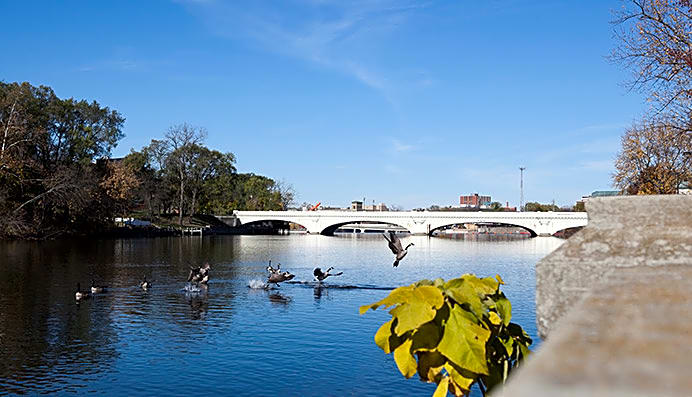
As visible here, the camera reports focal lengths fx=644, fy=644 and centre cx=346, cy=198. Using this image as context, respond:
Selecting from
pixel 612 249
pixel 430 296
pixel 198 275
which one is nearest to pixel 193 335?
pixel 198 275

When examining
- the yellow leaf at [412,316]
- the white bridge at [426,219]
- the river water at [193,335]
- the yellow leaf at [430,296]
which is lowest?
the river water at [193,335]

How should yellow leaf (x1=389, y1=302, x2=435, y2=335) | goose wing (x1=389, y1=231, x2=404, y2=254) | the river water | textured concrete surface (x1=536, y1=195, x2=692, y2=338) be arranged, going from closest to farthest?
textured concrete surface (x1=536, y1=195, x2=692, y2=338) → yellow leaf (x1=389, y1=302, x2=435, y2=335) → the river water → goose wing (x1=389, y1=231, x2=404, y2=254)

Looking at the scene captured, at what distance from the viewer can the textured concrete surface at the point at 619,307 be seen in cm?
94

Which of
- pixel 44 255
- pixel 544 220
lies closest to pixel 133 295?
pixel 44 255

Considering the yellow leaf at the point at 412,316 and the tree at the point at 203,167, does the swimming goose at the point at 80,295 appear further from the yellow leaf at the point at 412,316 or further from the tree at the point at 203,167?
the tree at the point at 203,167

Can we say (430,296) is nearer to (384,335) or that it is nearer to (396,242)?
(384,335)

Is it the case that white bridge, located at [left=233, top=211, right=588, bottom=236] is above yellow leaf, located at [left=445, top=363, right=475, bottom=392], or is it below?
above

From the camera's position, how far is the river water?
44.8 feet

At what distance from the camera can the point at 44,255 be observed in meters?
42.0

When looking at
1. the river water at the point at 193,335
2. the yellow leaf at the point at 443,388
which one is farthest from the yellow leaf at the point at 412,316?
the river water at the point at 193,335

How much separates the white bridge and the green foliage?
313 ft

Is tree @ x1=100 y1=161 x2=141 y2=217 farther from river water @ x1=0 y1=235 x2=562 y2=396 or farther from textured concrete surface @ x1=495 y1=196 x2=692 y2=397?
textured concrete surface @ x1=495 y1=196 x2=692 y2=397

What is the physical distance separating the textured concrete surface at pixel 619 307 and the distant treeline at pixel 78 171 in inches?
2198

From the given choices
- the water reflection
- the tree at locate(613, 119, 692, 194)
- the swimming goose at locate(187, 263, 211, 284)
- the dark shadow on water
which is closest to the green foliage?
the water reflection
